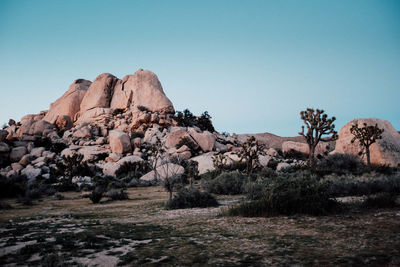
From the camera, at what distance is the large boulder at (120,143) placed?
39094mm

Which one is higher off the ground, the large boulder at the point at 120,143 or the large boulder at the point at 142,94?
the large boulder at the point at 142,94

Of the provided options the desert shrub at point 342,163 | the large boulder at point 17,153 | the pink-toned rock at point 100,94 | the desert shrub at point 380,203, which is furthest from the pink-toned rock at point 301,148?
the large boulder at point 17,153

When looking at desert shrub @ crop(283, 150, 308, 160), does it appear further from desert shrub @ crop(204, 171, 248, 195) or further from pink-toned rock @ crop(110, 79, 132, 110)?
pink-toned rock @ crop(110, 79, 132, 110)

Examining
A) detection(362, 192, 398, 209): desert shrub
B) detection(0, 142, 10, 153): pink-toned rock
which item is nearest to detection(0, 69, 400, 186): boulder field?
detection(0, 142, 10, 153): pink-toned rock

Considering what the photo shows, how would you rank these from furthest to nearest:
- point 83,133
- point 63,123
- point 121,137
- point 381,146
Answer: point 63,123 < point 83,133 < point 121,137 < point 381,146

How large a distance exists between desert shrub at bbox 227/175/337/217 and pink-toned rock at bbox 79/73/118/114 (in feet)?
Answer: 163

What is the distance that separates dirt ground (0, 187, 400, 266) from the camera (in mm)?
4320

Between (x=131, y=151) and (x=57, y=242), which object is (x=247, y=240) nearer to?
(x=57, y=242)

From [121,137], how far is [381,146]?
98.9 feet

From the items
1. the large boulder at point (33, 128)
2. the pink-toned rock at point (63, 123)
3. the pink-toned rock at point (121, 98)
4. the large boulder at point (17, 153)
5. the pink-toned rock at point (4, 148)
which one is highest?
the pink-toned rock at point (121, 98)

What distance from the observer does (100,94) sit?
54.5 metres

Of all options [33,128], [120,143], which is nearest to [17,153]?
[33,128]

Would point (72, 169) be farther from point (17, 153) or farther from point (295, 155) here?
point (295, 155)

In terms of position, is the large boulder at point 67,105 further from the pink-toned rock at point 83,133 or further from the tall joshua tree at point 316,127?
the tall joshua tree at point 316,127
